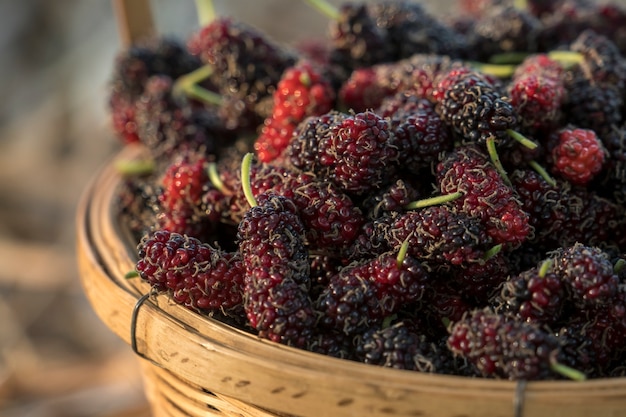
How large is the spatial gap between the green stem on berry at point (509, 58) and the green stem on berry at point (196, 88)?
0.53 metres

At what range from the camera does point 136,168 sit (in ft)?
4.51

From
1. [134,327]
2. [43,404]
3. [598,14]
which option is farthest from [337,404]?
[43,404]

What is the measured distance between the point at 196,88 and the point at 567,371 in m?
0.93

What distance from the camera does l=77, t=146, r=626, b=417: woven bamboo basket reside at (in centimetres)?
71

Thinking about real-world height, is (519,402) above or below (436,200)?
below

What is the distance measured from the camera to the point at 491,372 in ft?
2.48

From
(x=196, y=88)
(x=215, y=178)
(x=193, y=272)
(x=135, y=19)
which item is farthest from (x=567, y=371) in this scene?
(x=135, y=19)

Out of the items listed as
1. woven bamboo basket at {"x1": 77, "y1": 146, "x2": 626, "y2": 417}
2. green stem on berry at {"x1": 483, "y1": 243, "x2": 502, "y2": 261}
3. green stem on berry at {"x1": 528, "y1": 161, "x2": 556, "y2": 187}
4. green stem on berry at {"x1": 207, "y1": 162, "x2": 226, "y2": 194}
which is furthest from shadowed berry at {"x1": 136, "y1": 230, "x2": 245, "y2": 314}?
green stem on berry at {"x1": 528, "y1": 161, "x2": 556, "y2": 187}

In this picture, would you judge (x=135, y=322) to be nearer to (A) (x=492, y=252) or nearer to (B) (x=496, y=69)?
(A) (x=492, y=252)

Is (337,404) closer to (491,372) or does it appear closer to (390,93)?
(491,372)

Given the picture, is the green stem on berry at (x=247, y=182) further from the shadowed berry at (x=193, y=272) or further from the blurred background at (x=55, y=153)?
the blurred background at (x=55, y=153)

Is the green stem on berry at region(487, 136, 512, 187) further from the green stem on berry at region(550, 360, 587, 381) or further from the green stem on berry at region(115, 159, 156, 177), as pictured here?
the green stem on berry at region(115, 159, 156, 177)

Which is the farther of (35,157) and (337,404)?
(35,157)

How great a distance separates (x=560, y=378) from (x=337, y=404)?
0.81ft
